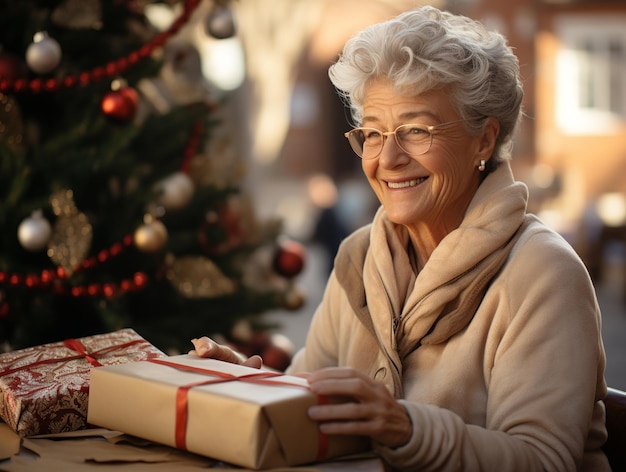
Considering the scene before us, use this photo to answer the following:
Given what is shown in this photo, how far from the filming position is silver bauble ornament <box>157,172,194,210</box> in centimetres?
353

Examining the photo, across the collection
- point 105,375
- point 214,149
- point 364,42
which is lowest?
point 105,375

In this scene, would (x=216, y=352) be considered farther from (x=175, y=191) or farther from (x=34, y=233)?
(x=175, y=191)

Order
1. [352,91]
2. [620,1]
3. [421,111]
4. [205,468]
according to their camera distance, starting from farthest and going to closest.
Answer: [620,1], [352,91], [421,111], [205,468]

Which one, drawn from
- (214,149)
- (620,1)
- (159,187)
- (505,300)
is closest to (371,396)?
(505,300)

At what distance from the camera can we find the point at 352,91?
85.6 inches

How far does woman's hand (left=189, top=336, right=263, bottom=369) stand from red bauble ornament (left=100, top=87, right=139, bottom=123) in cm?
161

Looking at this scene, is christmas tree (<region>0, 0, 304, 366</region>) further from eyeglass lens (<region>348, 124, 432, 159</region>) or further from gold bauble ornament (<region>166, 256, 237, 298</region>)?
eyeglass lens (<region>348, 124, 432, 159</region>)

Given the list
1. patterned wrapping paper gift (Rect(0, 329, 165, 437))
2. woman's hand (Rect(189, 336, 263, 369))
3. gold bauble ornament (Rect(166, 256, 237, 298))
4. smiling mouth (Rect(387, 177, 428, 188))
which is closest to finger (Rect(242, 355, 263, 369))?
woman's hand (Rect(189, 336, 263, 369))

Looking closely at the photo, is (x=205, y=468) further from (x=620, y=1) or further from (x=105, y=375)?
(x=620, y=1)

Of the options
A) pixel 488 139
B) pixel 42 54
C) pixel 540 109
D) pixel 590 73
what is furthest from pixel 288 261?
pixel 590 73

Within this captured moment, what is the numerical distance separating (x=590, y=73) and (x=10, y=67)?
18.4 metres

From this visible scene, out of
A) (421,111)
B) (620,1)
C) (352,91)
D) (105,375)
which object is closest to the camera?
(105,375)

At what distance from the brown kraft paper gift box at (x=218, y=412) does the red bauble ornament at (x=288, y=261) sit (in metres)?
2.69

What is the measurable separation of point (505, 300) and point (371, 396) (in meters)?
0.47
